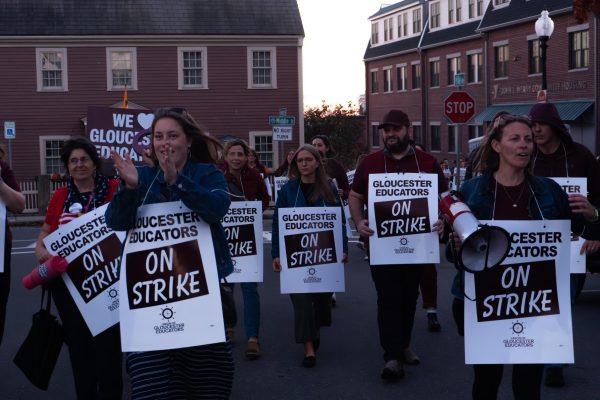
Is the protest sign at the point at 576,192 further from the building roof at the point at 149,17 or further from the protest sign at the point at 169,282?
the building roof at the point at 149,17

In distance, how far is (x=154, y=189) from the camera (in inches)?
179

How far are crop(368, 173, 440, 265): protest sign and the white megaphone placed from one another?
259cm

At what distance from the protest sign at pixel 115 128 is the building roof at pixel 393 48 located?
149 ft

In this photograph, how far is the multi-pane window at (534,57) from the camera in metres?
39.6

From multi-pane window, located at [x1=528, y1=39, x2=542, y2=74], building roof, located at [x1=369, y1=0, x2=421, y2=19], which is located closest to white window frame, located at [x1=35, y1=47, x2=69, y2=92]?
multi-pane window, located at [x1=528, y1=39, x2=542, y2=74]

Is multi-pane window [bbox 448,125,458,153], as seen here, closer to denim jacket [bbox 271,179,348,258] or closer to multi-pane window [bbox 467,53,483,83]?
multi-pane window [bbox 467,53,483,83]

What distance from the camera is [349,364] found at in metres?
7.90

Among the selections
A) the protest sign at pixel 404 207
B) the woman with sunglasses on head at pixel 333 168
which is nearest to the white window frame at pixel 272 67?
the woman with sunglasses on head at pixel 333 168

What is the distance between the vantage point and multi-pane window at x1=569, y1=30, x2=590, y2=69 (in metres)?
35.5

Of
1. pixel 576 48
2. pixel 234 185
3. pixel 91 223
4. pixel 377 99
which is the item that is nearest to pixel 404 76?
pixel 377 99

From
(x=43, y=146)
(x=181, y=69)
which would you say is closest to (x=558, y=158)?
(x=181, y=69)

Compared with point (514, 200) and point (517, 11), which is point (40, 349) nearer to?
point (514, 200)

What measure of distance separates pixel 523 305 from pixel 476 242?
0.55 meters

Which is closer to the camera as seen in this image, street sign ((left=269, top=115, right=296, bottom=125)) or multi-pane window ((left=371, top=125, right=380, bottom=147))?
street sign ((left=269, top=115, right=296, bottom=125))
